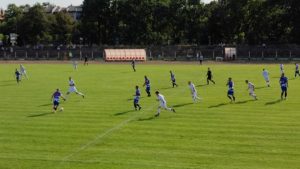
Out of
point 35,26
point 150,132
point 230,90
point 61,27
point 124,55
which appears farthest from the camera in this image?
point 61,27

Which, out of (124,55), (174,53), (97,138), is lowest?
(97,138)

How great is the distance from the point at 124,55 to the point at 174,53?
11381 mm

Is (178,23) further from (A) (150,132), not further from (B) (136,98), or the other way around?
(A) (150,132)


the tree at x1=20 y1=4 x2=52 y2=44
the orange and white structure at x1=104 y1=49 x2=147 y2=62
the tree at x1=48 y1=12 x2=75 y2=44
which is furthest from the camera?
the tree at x1=48 y1=12 x2=75 y2=44

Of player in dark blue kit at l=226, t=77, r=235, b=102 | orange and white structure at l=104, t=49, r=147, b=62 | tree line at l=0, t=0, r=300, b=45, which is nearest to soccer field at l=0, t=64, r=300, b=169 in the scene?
player in dark blue kit at l=226, t=77, r=235, b=102

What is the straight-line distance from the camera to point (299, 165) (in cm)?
1916

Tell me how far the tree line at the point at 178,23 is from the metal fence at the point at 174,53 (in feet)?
→ 38.4

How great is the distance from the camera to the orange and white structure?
96.8 metres

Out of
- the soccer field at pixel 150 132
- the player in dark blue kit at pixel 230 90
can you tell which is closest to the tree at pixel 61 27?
the soccer field at pixel 150 132

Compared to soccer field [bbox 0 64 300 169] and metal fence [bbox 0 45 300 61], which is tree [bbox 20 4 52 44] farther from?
soccer field [bbox 0 64 300 169]

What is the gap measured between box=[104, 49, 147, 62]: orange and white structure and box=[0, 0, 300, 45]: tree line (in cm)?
1810

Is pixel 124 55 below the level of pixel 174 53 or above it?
below

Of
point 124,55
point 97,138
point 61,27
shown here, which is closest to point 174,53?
point 124,55

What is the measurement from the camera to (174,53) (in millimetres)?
100812
